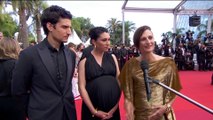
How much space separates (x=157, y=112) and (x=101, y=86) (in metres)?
0.68

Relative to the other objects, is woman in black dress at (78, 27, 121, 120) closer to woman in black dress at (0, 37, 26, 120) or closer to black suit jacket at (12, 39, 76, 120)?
black suit jacket at (12, 39, 76, 120)

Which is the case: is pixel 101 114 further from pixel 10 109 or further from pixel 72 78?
pixel 10 109

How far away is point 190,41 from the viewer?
17250 millimetres

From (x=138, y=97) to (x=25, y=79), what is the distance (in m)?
1.03

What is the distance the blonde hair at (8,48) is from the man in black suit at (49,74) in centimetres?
118

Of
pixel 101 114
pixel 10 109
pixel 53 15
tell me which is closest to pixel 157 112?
pixel 101 114

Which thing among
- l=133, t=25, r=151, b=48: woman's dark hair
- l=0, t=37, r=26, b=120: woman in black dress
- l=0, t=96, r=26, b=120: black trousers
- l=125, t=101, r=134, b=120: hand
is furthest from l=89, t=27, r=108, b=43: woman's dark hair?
l=0, t=96, r=26, b=120: black trousers

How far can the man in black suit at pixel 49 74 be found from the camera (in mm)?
2344

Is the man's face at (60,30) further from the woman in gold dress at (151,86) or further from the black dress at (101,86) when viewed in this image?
the black dress at (101,86)

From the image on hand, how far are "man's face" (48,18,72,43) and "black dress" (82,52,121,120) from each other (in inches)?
30.7

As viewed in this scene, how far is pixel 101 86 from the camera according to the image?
3090mm

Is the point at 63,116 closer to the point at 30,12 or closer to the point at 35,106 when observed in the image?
the point at 35,106

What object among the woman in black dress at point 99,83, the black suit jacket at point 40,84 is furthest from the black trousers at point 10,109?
the black suit jacket at point 40,84

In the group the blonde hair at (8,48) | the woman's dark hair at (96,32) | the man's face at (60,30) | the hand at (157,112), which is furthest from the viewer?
the blonde hair at (8,48)
